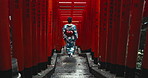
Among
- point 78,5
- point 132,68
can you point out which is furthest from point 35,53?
point 78,5

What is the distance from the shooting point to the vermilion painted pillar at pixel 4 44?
2418 mm

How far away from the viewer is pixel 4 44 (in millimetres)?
2484

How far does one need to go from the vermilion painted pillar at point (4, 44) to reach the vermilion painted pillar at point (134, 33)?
2.75 m

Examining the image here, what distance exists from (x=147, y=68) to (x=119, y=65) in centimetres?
117

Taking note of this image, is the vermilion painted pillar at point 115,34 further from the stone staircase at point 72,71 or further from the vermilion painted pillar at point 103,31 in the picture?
the stone staircase at point 72,71

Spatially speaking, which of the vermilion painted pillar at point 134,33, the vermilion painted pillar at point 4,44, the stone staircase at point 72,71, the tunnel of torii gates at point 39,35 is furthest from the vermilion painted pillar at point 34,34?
the vermilion painted pillar at point 134,33

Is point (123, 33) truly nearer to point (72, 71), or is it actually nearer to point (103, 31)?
point (103, 31)

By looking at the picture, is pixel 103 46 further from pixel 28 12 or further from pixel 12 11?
pixel 12 11

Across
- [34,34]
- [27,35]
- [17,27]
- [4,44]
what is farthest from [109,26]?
[4,44]

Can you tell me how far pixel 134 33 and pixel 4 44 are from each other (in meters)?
2.87

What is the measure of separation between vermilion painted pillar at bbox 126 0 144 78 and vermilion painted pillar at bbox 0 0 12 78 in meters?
2.75

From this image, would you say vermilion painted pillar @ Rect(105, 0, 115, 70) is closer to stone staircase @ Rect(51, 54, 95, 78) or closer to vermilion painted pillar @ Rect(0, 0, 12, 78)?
stone staircase @ Rect(51, 54, 95, 78)

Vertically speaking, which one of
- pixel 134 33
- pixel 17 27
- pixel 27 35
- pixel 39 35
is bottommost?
pixel 39 35

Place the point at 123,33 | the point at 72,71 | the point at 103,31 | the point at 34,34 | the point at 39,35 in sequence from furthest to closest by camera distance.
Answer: the point at 72,71
the point at 103,31
the point at 39,35
the point at 34,34
the point at 123,33
